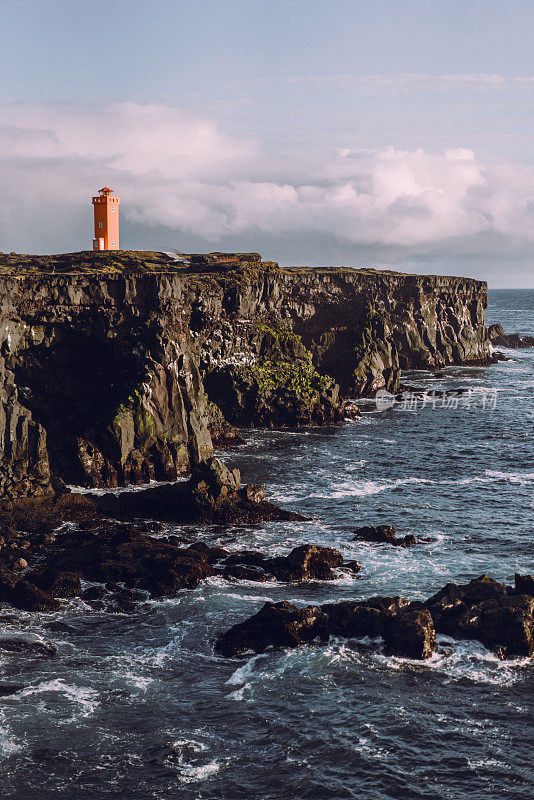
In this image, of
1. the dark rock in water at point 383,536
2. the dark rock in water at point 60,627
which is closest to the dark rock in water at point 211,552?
the dark rock in water at point 383,536

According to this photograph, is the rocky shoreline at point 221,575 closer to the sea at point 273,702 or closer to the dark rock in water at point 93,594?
the dark rock in water at point 93,594

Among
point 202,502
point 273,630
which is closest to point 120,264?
point 202,502

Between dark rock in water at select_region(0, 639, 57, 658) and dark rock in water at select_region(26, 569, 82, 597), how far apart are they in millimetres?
7173

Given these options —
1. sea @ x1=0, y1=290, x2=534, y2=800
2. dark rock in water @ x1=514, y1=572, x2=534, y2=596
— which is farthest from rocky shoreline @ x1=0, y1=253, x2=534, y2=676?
sea @ x1=0, y1=290, x2=534, y2=800

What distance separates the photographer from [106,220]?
166 m

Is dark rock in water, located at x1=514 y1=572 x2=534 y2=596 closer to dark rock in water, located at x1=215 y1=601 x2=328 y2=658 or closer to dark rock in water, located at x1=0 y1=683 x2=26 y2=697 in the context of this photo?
dark rock in water, located at x1=215 y1=601 x2=328 y2=658

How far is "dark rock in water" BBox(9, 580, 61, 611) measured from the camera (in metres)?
51.2

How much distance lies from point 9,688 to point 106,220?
138 meters

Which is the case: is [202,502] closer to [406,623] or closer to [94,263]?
[406,623]

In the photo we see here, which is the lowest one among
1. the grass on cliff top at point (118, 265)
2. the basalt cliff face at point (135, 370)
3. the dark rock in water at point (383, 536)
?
the dark rock in water at point (383, 536)

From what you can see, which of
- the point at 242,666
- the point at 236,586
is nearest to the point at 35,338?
the point at 236,586

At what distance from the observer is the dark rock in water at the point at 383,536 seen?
208ft

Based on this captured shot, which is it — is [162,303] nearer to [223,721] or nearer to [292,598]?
[292,598]

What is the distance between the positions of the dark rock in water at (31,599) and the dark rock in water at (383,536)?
25.8 meters
